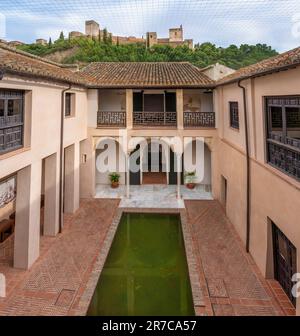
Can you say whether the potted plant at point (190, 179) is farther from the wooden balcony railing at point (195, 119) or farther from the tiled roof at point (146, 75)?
the tiled roof at point (146, 75)

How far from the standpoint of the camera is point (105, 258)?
9.59 metres

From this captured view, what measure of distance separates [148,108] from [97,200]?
22.8ft

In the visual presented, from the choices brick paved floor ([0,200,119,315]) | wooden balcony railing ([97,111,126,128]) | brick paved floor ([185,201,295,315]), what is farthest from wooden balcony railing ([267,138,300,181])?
wooden balcony railing ([97,111,126,128])

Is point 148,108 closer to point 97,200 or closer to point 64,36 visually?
point 97,200

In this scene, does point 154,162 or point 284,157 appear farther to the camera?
point 154,162

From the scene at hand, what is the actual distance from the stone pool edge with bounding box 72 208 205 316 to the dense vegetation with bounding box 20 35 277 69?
24.1m

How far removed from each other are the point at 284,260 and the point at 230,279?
1663mm

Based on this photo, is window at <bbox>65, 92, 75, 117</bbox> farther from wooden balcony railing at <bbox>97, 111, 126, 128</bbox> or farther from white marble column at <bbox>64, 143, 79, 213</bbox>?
wooden balcony railing at <bbox>97, 111, 126, 128</bbox>

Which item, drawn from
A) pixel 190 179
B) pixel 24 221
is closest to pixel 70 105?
pixel 24 221

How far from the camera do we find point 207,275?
28.0 feet

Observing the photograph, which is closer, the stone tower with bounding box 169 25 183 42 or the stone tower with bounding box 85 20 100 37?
the stone tower with bounding box 85 20 100 37

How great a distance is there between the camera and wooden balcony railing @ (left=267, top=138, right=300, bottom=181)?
6.93 meters

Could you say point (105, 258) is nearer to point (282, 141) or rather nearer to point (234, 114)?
point (282, 141)
